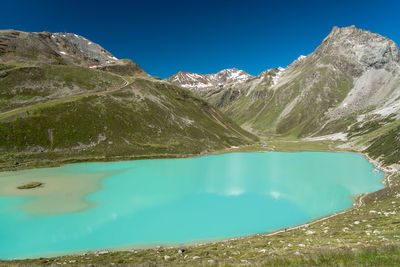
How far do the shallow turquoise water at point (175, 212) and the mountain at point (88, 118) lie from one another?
43.6 m

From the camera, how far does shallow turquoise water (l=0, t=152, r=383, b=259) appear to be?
2645 cm

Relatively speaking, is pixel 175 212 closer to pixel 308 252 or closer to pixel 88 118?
pixel 308 252

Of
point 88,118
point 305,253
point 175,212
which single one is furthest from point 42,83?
point 305,253

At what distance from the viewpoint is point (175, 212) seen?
115 ft

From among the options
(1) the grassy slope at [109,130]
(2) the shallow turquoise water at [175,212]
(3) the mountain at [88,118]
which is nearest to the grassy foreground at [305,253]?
(2) the shallow turquoise water at [175,212]

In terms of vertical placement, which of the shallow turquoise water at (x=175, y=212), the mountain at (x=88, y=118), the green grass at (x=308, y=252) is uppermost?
the mountain at (x=88, y=118)

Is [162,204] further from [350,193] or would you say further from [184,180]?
[350,193]

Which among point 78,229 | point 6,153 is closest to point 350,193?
point 78,229

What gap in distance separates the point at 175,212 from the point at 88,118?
289ft

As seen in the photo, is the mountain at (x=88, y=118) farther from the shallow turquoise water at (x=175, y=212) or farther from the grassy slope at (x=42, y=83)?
the shallow turquoise water at (x=175, y=212)

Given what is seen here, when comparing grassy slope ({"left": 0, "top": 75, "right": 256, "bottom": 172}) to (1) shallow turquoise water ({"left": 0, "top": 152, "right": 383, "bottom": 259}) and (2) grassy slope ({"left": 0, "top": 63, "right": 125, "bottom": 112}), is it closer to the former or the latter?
(2) grassy slope ({"left": 0, "top": 63, "right": 125, "bottom": 112})

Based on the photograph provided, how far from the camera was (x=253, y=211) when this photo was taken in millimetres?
35406

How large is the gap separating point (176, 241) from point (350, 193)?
128ft

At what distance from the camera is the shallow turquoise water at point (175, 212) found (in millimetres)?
26453
